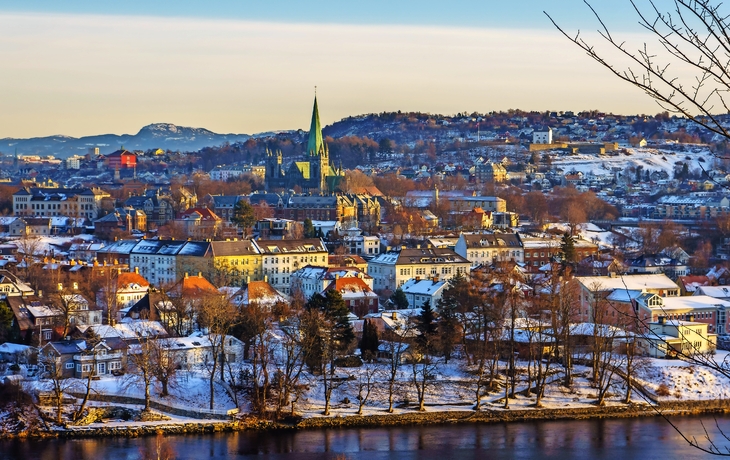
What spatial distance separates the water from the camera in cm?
952

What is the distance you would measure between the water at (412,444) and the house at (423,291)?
6.12 meters

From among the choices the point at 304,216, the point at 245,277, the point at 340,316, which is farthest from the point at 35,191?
the point at 340,316

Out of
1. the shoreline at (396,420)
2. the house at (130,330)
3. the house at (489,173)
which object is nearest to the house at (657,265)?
the shoreline at (396,420)

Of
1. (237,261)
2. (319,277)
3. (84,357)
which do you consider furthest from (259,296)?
(237,261)

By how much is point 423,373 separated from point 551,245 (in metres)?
13.5

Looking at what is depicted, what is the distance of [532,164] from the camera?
5012 cm

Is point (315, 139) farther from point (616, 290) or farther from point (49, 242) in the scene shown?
point (616, 290)

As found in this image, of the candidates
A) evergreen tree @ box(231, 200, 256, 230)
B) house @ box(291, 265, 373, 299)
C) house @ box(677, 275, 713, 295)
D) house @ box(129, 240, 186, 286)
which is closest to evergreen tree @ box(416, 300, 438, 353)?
house @ box(291, 265, 373, 299)

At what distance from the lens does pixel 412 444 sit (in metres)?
10.0

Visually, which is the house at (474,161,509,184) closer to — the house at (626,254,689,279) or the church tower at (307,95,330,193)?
the church tower at (307,95,330,193)

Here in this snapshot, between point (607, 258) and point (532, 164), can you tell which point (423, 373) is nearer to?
point (607, 258)

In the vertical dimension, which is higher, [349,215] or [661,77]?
[661,77]

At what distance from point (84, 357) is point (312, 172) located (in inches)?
1150

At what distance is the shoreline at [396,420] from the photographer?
10.2 metres
